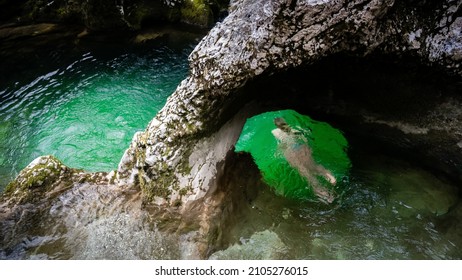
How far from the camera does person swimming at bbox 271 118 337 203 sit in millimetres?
5194

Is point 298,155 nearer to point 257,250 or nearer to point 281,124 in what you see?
point 281,124

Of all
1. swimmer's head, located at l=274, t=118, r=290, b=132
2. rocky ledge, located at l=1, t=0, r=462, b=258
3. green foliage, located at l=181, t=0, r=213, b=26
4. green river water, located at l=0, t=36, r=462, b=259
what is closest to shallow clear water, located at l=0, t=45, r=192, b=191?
green river water, located at l=0, t=36, r=462, b=259

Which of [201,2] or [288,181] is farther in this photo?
[201,2]

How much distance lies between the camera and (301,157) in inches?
232

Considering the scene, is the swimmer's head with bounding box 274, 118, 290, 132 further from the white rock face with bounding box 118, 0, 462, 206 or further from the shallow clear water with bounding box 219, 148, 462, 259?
the white rock face with bounding box 118, 0, 462, 206

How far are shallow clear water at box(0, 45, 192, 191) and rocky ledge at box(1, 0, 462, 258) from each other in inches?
104

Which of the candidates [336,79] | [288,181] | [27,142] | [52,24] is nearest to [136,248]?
[288,181]

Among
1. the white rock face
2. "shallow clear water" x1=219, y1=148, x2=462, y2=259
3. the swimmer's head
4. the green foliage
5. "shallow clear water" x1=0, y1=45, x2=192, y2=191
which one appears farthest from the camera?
the green foliage

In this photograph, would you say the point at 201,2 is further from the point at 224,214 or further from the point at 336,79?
the point at 224,214

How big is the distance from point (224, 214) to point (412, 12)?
3364mm

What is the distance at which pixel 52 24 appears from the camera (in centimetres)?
1136

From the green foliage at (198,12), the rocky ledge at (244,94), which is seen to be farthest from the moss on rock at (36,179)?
the green foliage at (198,12)

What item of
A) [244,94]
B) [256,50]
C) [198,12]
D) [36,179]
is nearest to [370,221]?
[244,94]

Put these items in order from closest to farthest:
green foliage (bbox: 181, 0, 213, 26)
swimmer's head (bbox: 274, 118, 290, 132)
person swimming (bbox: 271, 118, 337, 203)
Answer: person swimming (bbox: 271, 118, 337, 203) → swimmer's head (bbox: 274, 118, 290, 132) → green foliage (bbox: 181, 0, 213, 26)
